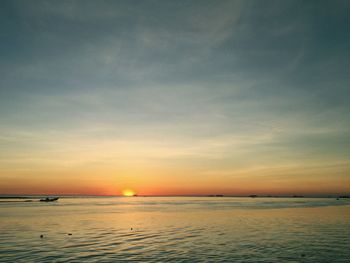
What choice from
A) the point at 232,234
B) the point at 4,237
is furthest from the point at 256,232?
the point at 4,237

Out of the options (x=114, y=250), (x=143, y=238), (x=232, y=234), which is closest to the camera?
(x=114, y=250)

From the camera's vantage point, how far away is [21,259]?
2862 centimetres

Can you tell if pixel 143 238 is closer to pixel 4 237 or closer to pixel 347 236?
pixel 4 237

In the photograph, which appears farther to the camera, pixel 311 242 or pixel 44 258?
pixel 311 242

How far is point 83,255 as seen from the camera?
30078mm

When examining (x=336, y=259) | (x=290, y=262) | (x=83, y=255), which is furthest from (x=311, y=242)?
(x=83, y=255)

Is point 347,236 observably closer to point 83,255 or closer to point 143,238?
point 143,238

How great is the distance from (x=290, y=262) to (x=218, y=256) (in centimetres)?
687

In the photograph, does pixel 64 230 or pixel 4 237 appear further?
pixel 64 230

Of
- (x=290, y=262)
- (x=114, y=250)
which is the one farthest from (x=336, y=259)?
(x=114, y=250)

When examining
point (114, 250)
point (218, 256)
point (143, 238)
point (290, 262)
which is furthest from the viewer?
point (143, 238)

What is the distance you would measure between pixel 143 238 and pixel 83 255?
1262cm

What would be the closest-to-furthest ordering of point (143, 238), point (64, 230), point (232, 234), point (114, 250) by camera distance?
point (114, 250) → point (143, 238) → point (232, 234) → point (64, 230)

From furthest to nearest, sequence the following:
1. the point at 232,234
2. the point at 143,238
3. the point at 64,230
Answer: the point at 64,230
the point at 232,234
the point at 143,238
